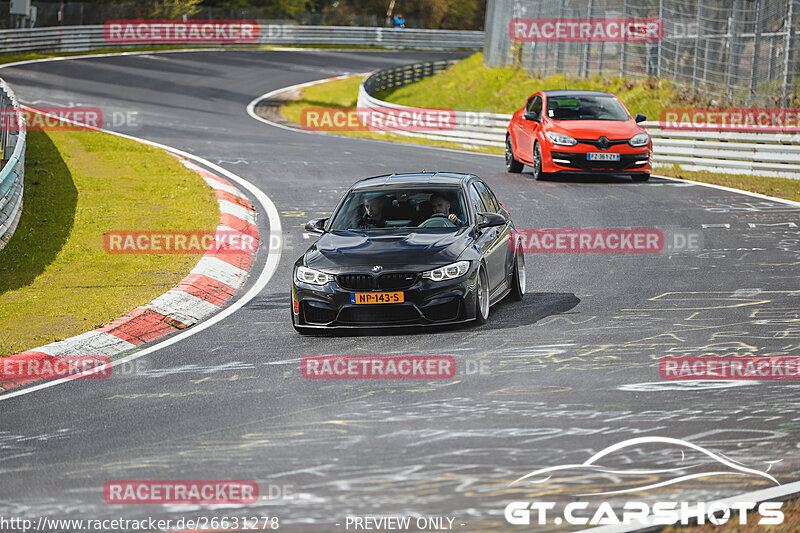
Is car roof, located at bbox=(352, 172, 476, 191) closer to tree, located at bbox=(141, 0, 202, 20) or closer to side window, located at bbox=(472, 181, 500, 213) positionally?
side window, located at bbox=(472, 181, 500, 213)

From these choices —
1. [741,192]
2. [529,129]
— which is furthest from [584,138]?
[741,192]

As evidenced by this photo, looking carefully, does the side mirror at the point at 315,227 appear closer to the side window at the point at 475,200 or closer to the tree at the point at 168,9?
the side window at the point at 475,200

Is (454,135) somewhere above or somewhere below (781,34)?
below

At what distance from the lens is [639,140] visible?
2048cm

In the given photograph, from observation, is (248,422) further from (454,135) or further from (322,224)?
(454,135)

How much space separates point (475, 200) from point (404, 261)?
5.77 feet

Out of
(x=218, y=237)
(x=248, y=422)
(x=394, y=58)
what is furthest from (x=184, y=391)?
(x=394, y=58)

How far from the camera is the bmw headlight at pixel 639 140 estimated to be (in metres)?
20.4

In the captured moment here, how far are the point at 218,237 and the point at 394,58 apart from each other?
5137cm

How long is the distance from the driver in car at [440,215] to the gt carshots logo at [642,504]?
468 centimetres

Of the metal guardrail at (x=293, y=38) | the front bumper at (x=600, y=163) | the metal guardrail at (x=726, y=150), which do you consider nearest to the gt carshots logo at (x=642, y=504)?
the front bumper at (x=600, y=163)

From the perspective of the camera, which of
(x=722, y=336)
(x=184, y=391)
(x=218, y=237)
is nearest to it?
(x=184, y=391)

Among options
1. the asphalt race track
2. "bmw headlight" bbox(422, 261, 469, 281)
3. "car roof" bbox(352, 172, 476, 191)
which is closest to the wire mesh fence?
the asphalt race track

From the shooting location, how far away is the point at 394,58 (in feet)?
213
